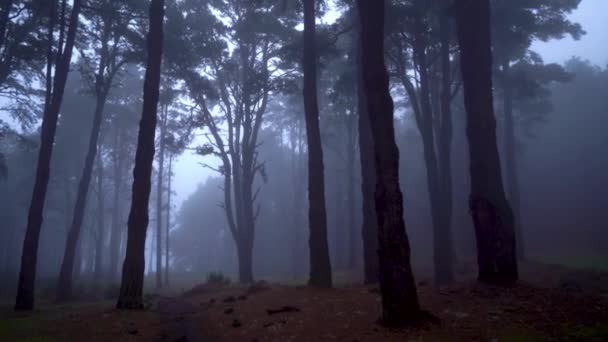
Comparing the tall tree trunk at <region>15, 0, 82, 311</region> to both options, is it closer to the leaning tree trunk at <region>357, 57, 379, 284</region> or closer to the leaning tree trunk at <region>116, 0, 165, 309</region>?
the leaning tree trunk at <region>116, 0, 165, 309</region>

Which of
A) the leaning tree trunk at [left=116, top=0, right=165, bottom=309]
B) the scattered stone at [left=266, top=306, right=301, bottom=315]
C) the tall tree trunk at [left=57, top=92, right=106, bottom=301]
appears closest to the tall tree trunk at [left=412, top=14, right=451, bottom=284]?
the scattered stone at [left=266, top=306, right=301, bottom=315]

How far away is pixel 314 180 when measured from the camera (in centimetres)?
1376

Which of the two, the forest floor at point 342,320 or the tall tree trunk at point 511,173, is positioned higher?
the tall tree trunk at point 511,173

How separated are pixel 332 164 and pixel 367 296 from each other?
34.3m

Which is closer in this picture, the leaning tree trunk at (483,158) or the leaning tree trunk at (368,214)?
the leaning tree trunk at (483,158)

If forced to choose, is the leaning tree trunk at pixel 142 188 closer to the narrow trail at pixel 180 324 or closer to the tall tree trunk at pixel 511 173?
the narrow trail at pixel 180 324

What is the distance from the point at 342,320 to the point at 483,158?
17.8ft

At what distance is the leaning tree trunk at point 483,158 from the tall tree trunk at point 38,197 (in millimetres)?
13929

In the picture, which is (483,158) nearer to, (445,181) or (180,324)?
(445,181)

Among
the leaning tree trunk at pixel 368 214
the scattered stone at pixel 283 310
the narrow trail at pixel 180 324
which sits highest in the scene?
the leaning tree trunk at pixel 368 214

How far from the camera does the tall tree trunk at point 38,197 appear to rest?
557 inches

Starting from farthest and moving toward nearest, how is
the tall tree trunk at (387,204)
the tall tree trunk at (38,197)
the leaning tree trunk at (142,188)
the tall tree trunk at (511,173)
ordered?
the tall tree trunk at (511,173), the tall tree trunk at (38,197), the leaning tree trunk at (142,188), the tall tree trunk at (387,204)

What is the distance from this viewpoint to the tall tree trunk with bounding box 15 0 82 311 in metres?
14.1

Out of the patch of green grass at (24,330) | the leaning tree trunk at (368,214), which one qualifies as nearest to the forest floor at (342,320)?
the patch of green grass at (24,330)
